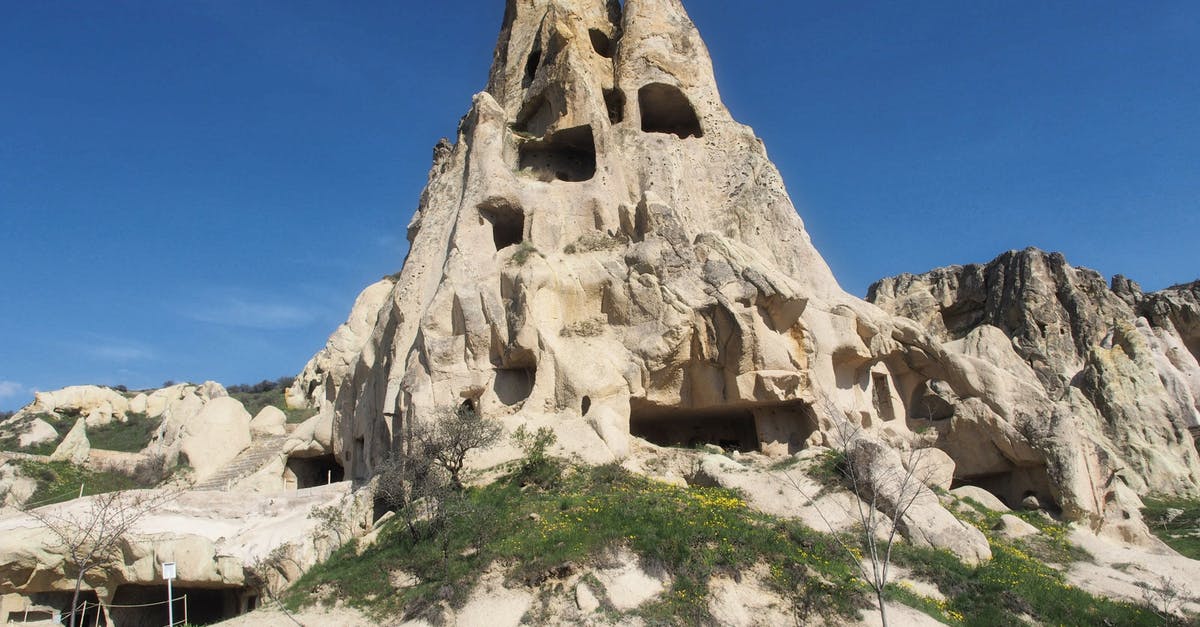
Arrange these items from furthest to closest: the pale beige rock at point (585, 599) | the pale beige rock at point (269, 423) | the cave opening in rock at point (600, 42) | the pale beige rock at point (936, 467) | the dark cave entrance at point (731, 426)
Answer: the cave opening in rock at point (600, 42) < the pale beige rock at point (269, 423) < the dark cave entrance at point (731, 426) < the pale beige rock at point (936, 467) < the pale beige rock at point (585, 599)

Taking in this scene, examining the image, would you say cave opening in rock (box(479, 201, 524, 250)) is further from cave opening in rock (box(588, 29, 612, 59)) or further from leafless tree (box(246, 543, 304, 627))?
leafless tree (box(246, 543, 304, 627))

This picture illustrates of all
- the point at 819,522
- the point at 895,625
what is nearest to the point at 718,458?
the point at 819,522

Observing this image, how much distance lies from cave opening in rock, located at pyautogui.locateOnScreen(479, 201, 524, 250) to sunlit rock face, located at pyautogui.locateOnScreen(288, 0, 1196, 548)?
83mm

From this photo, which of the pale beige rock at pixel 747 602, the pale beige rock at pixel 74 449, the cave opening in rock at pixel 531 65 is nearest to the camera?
the pale beige rock at pixel 747 602

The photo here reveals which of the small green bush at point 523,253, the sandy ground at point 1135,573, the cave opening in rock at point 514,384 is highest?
the small green bush at point 523,253

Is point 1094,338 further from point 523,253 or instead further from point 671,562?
point 671,562

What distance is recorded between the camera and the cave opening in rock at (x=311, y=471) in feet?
80.1

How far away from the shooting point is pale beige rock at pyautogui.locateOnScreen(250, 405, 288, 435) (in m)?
27.0

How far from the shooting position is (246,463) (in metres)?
24.7

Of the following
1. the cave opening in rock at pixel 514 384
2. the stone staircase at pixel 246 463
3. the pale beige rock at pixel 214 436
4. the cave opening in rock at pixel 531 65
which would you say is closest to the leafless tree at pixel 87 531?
the stone staircase at pixel 246 463

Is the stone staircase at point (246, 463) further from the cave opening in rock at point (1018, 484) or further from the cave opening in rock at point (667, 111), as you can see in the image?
the cave opening in rock at point (1018, 484)

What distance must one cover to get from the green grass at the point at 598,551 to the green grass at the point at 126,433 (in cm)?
2655

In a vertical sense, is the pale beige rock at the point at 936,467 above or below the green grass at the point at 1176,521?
above

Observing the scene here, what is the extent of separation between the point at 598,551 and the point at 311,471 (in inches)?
598
